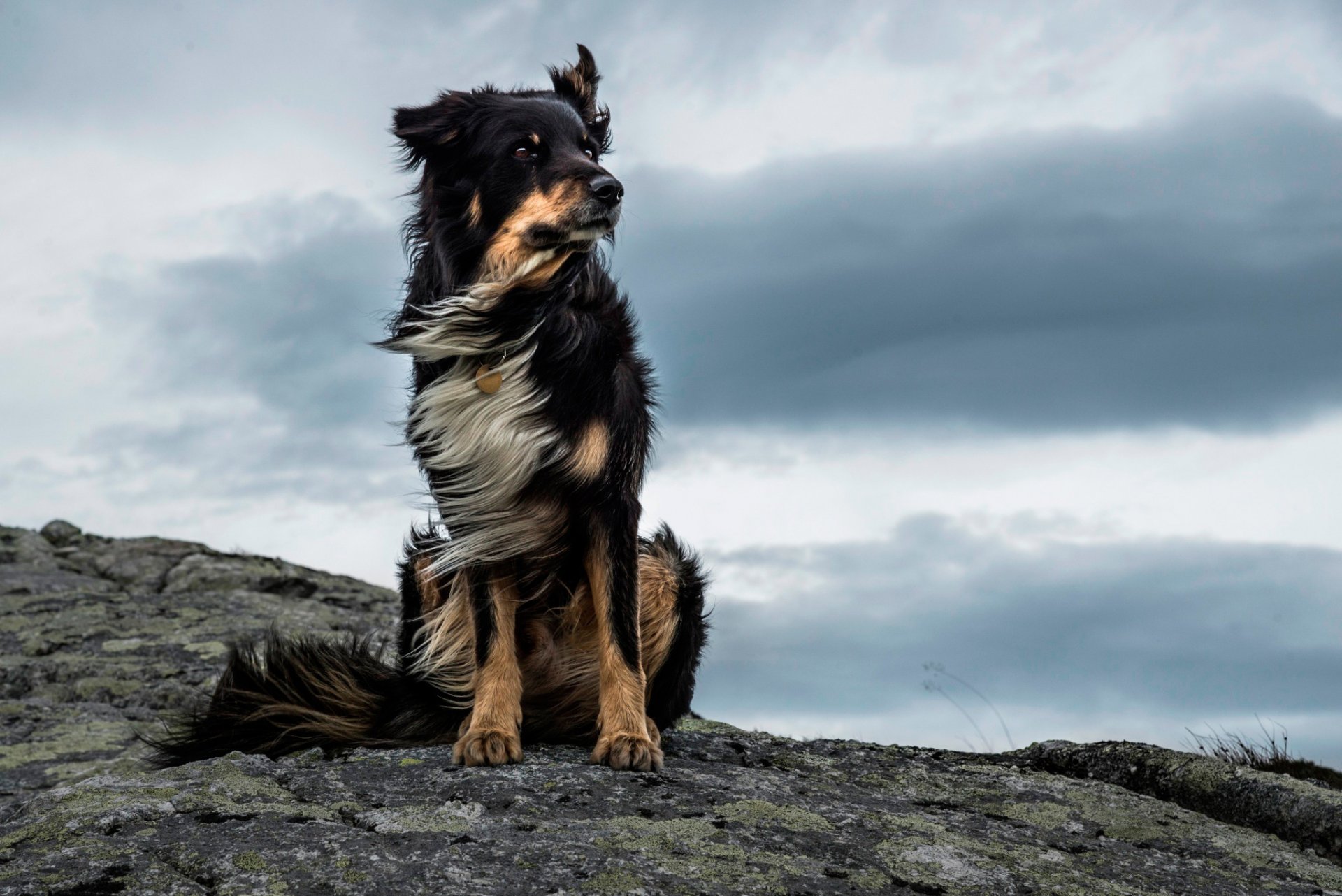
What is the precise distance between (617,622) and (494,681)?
51 centimetres

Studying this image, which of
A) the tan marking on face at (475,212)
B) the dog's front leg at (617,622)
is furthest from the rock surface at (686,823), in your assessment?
the tan marking on face at (475,212)

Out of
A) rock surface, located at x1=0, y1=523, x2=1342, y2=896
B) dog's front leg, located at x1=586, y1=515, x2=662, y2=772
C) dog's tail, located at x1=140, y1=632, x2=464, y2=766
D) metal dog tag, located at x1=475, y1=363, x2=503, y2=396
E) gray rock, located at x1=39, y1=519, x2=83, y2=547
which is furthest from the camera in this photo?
gray rock, located at x1=39, y1=519, x2=83, y2=547

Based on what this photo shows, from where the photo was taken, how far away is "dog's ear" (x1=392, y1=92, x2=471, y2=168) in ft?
15.2

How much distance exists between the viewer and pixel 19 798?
535 centimetres

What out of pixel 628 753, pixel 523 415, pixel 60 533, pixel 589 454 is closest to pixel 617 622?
pixel 628 753

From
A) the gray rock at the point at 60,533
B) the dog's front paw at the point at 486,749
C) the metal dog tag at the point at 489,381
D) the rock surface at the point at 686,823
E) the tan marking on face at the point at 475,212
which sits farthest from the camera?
the gray rock at the point at 60,533

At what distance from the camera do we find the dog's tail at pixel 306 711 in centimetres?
473

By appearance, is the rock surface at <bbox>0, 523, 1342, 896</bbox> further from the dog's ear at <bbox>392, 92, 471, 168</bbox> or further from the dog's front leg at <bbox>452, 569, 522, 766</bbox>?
the dog's ear at <bbox>392, 92, 471, 168</bbox>

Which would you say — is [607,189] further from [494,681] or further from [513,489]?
[494,681]

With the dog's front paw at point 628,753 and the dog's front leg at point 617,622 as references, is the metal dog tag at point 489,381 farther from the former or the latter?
the dog's front paw at point 628,753

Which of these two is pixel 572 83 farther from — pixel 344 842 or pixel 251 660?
pixel 344 842

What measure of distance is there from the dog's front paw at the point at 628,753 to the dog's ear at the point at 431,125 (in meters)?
2.44

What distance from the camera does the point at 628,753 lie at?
4062 millimetres

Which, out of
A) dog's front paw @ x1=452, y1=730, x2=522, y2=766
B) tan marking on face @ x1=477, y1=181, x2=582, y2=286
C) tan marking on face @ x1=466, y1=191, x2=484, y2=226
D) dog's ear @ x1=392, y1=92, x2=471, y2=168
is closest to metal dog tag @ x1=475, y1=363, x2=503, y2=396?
tan marking on face @ x1=477, y1=181, x2=582, y2=286
